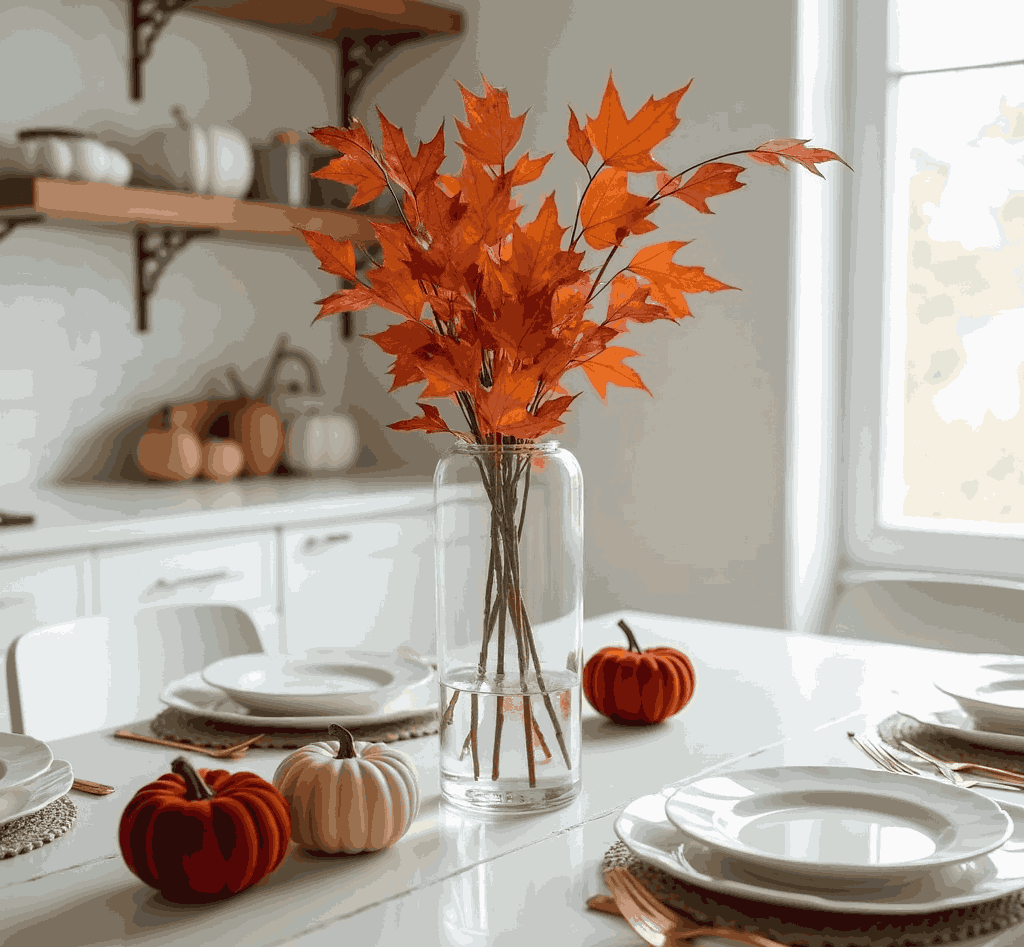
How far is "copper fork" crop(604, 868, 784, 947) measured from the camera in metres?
0.70

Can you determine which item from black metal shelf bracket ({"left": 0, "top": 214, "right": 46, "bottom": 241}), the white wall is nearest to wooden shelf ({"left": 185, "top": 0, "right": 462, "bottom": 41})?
the white wall

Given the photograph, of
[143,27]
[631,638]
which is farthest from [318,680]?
[143,27]

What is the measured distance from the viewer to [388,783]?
840mm

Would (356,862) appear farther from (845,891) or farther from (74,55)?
(74,55)

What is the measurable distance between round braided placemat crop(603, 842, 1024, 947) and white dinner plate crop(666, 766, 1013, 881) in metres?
0.03

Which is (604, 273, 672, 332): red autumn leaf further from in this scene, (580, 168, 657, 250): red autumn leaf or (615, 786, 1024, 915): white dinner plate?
(615, 786, 1024, 915): white dinner plate

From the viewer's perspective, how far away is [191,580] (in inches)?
93.5

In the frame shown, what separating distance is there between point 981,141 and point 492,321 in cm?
212

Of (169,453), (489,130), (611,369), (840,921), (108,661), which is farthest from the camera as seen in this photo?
(169,453)

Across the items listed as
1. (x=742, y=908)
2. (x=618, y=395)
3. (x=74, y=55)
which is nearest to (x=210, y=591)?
(x=618, y=395)

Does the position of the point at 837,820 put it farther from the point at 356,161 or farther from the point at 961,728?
the point at 356,161

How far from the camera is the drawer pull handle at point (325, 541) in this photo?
259 centimetres

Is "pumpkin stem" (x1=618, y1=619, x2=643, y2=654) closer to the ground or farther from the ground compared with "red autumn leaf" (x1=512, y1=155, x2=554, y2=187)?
closer to the ground

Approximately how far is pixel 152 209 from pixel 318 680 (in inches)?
63.8
